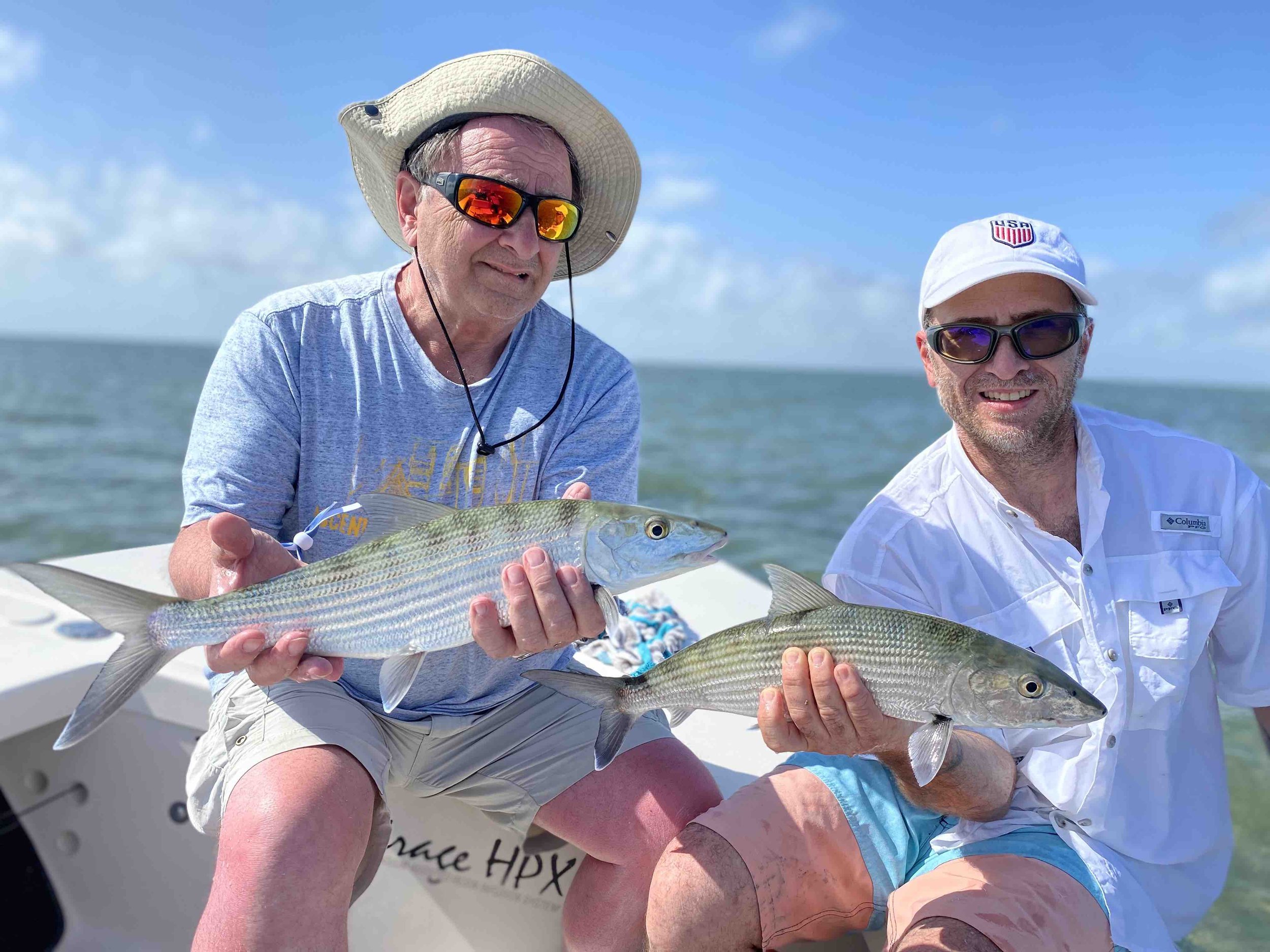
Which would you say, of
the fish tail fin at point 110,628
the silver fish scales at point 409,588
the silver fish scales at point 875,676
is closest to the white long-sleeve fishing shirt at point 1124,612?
the silver fish scales at point 875,676

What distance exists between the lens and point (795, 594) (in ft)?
9.05

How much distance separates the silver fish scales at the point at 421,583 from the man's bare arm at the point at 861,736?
447 millimetres

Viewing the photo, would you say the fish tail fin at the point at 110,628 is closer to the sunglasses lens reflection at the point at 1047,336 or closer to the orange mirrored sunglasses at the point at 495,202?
the orange mirrored sunglasses at the point at 495,202

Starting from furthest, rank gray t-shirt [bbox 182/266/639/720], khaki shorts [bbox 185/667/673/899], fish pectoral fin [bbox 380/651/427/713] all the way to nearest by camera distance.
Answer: gray t-shirt [bbox 182/266/639/720] → khaki shorts [bbox 185/667/673/899] → fish pectoral fin [bbox 380/651/427/713]

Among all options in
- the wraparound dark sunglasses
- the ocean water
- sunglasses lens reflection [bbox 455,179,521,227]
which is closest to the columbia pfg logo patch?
the wraparound dark sunglasses

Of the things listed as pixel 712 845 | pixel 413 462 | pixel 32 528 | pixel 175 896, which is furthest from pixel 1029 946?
pixel 32 528

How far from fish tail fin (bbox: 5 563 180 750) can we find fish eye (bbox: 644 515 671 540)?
132 centimetres

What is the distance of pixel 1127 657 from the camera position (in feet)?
9.91

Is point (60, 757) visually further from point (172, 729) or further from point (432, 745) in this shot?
point (432, 745)

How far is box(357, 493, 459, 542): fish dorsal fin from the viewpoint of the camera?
2.77 m

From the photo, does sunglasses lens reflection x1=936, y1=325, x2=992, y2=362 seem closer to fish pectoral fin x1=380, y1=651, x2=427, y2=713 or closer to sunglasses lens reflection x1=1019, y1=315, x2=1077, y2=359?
sunglasses lens reflection x1=1019, y1=315, x2=1077, y2=359

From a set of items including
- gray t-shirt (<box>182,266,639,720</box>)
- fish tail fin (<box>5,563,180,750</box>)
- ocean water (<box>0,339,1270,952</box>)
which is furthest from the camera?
ocean water (<box>0,339,1270,952</box>)

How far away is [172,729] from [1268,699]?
13.3 feet

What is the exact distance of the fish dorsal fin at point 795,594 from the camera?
8.96 feet
